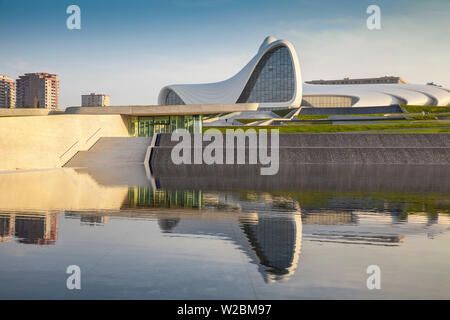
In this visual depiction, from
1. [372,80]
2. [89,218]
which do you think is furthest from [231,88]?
[372,80]

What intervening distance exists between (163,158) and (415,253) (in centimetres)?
2242

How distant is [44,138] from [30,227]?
18058mm

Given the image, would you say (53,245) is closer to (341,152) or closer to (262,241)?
(262,241)

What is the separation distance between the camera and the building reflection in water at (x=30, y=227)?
5863 mm

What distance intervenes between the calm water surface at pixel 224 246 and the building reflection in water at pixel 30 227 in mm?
16

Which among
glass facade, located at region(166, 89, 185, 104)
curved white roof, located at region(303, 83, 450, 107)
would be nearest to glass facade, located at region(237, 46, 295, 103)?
curved white roof, located at region(303, 83, 450, 107)

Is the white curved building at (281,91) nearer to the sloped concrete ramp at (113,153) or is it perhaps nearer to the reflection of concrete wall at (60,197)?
the sloped concrete ramp at (113,153)

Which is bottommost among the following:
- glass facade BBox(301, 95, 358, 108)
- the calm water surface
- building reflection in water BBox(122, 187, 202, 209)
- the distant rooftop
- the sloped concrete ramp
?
the calm water surface

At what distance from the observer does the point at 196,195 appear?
10875 millimetres

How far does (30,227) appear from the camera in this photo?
262 inches

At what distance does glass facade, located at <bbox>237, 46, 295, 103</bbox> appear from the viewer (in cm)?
6544

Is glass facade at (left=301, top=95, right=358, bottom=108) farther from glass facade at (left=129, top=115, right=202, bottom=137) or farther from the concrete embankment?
the concrete embankment

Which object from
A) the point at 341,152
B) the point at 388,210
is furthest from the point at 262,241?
the point at 341,152

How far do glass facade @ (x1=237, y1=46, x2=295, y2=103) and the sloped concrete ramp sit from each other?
38399 millimetres
